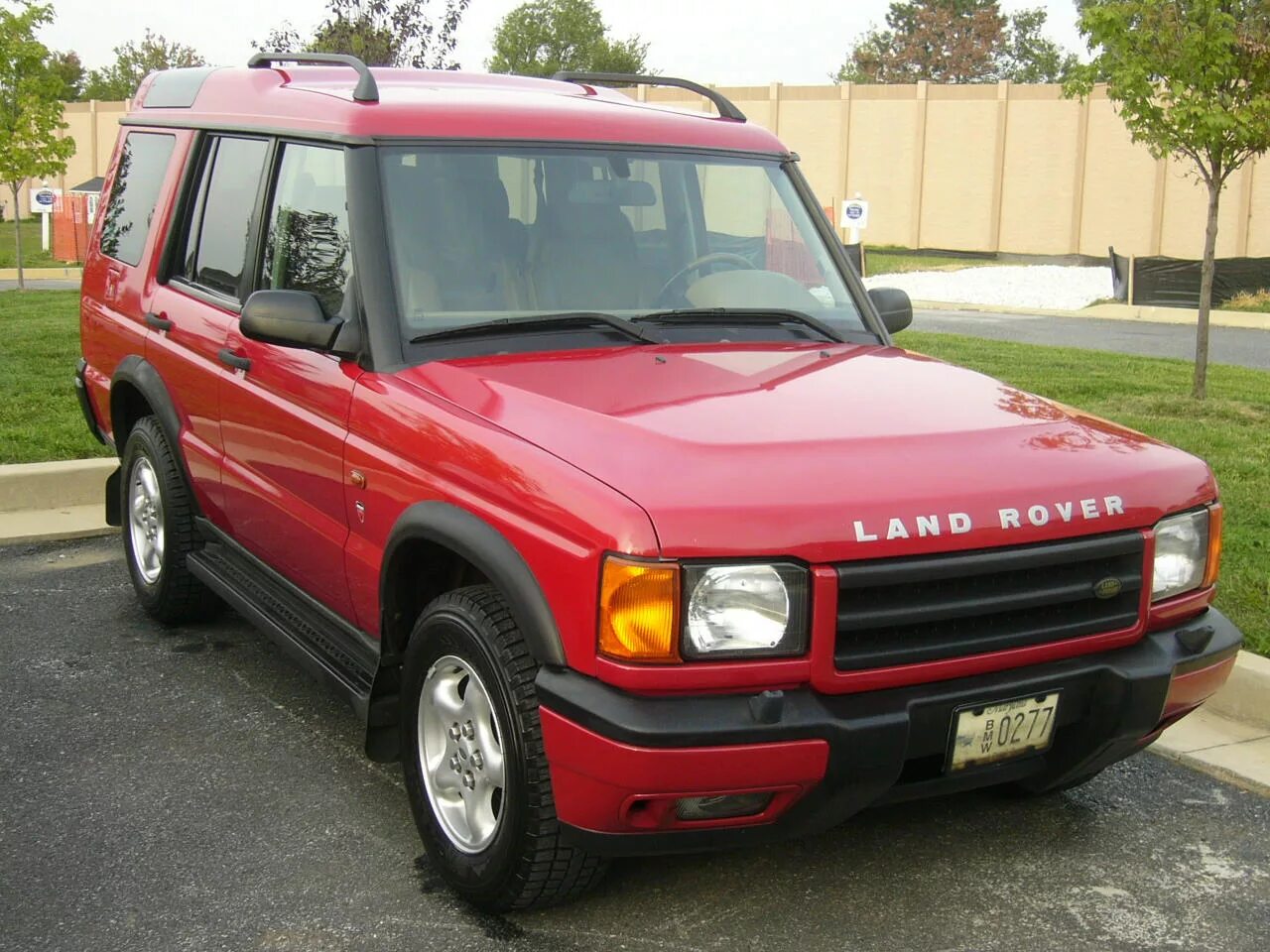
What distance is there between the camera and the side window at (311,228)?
13.8 ft

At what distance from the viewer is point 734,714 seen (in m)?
2.98

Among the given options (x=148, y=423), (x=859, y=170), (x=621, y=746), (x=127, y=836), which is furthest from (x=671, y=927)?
(x=859, y=170)

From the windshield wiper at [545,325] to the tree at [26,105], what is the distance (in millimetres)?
20987

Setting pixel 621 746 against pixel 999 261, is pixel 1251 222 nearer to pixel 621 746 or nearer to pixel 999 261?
pixel 999 261

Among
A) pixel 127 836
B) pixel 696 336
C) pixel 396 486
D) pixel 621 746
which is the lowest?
pixel 127 836

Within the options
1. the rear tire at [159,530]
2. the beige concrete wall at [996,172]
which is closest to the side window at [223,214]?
the rear tire at [159,530]

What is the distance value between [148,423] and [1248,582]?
4.46 m

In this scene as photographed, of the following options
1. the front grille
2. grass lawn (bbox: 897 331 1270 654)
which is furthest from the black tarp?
the front grille

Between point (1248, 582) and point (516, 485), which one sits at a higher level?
point (516, 485)

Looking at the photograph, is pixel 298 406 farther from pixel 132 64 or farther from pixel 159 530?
pixel 132 64

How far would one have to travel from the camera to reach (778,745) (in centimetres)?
298

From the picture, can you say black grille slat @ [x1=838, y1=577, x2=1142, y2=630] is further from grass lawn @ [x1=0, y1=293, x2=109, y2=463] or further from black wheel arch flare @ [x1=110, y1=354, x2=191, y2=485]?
grass lawn @ [x1=0, y1=293, x2=109, y2=463]

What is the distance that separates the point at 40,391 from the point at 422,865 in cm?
727

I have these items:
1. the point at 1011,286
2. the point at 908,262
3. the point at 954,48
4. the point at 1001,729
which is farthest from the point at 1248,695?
the point at 954,48
